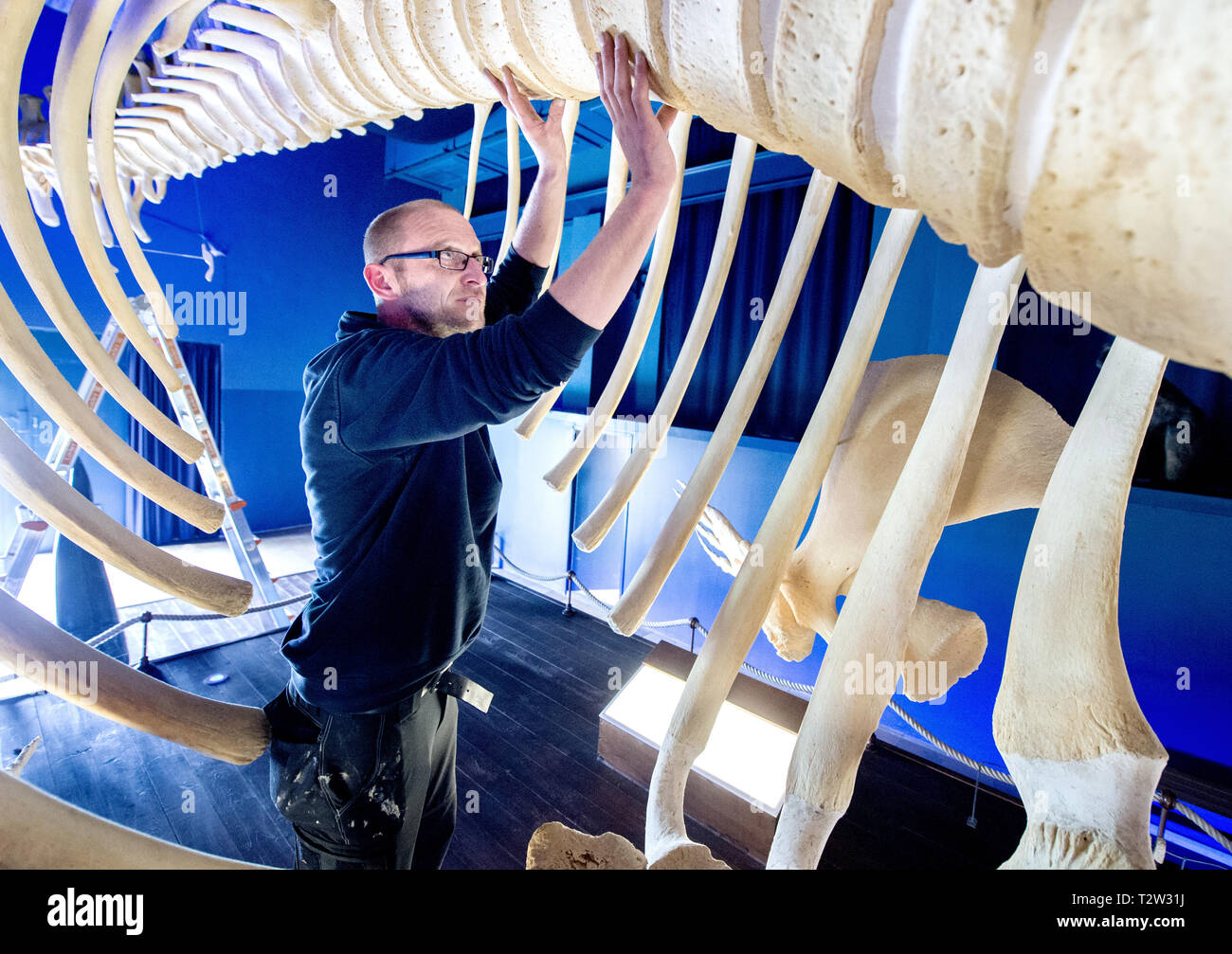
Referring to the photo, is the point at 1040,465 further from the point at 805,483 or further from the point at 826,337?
the point at 826,337

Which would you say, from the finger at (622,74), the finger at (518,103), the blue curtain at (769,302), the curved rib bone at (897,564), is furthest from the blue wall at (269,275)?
the curved rib bone at (897,564)

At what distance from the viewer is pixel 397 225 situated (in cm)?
140

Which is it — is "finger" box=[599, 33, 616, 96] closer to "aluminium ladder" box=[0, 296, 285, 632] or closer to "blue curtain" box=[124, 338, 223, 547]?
"aluminium ladder" box=[0, 296, 285, 632]

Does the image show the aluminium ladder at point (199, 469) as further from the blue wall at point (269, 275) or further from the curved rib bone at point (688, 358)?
the curved rib bone at point (688, 358)

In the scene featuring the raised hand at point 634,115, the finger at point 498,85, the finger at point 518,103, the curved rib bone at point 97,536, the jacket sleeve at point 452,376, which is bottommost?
the curved rib bone at point 97,536

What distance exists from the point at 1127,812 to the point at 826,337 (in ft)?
13.6

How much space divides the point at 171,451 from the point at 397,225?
7.20 m

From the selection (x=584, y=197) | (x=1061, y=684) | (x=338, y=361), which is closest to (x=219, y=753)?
(x=338, y=361)

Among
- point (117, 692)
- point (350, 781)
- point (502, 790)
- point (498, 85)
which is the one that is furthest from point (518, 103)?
point (502, 790)

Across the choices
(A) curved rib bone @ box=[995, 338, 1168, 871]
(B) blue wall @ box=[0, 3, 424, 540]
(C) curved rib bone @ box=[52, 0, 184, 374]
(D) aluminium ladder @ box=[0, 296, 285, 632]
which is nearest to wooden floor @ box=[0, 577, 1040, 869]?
(D) aluminium ladder @ box=[0, 296, 285, 632]

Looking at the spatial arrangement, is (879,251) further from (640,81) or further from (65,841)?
(65,841)

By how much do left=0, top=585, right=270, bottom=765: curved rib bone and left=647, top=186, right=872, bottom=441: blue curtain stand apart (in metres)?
3.88

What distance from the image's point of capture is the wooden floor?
9.10 ft

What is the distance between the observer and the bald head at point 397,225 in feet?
4.57
